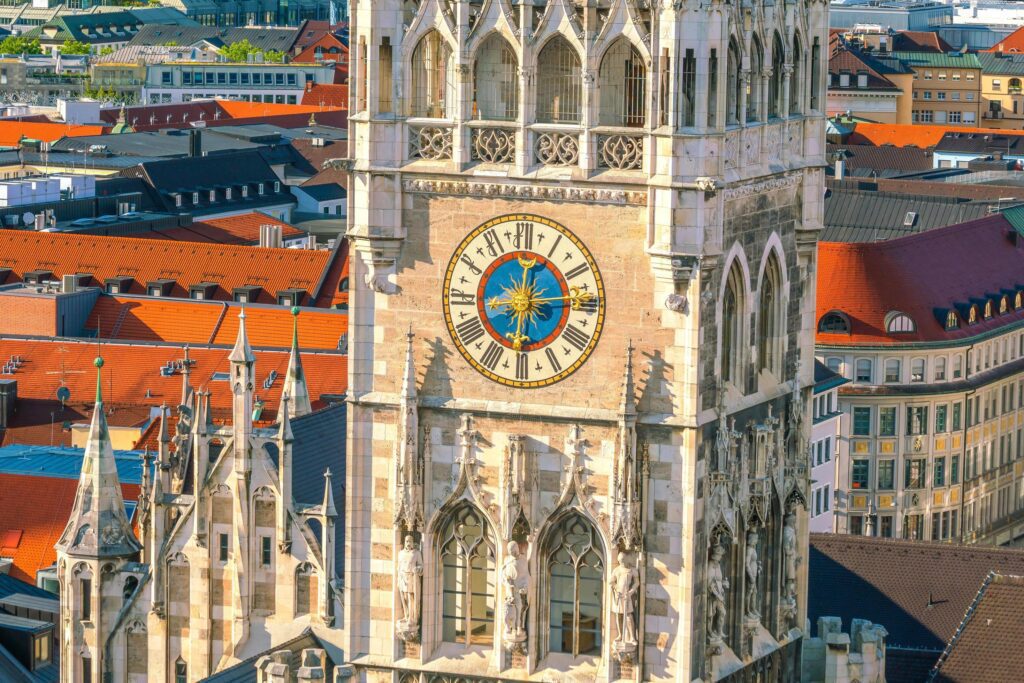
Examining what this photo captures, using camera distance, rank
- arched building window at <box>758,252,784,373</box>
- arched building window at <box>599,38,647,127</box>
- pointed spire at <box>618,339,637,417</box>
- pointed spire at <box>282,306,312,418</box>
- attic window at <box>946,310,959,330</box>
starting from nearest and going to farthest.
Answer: arched building window at <box>599,38,647,127</box> < pointed spire at <box>618,339,637,417</box> < arched building window at <box>758,252,784,373</box> < pointed spire at <box>282,306,312,418</box> < attic window at <box>946,310,959,330</box>

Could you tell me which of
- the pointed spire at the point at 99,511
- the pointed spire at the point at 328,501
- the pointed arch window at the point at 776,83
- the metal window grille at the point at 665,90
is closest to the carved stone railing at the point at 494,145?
the metal window grille at the point at 665,90

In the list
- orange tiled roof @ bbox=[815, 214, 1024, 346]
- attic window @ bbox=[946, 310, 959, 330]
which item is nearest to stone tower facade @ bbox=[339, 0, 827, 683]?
orange tiled roof @ bbox=[815, 214, 1024, 346]

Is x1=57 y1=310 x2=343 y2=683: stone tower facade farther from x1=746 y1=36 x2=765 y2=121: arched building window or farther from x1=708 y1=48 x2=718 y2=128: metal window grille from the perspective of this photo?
x1=708 y1=48 x2=718 y2=128: metal window grille

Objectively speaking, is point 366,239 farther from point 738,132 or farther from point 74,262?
point 74,262

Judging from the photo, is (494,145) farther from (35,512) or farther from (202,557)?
(35,512)

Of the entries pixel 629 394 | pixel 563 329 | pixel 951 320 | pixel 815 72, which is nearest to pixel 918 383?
pixel 951 320
